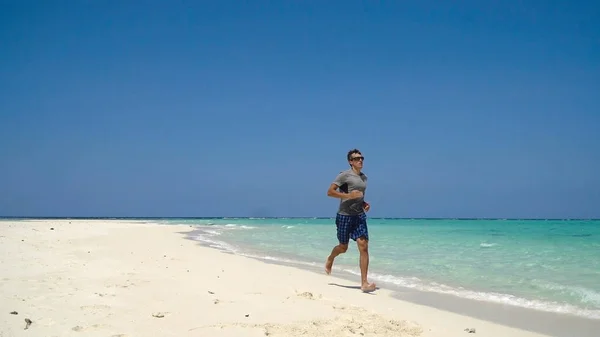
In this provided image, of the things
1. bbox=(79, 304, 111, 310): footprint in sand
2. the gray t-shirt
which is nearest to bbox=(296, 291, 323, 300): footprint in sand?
the gray t-shirt

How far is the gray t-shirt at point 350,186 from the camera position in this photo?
242 inches

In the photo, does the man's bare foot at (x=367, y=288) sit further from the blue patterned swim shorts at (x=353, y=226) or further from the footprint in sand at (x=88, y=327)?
the footprint in sand at (x=88, y=327)

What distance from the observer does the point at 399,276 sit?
745 centimetres

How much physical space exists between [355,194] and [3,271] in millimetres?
4310

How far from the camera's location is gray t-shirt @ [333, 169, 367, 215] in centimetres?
615

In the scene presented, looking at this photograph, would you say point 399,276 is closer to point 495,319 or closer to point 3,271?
point 495,319

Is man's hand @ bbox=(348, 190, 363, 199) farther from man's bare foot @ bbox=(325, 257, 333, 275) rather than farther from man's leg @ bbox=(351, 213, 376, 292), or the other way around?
man's bare foot @ bbox=(325, 257, 333, 275)

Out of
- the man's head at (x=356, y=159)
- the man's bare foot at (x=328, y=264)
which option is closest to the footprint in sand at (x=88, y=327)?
the man's head at (x=356, y=159)

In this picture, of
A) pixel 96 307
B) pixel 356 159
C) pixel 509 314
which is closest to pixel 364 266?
pixel 356 159

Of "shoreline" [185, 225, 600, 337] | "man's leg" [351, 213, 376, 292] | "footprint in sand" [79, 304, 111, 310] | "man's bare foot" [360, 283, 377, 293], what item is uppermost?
"man's leg" [351, 213, 376, 292]

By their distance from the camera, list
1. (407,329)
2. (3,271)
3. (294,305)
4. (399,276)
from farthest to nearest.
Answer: (399,276) < (3,271) < (294,305) < (407,329)

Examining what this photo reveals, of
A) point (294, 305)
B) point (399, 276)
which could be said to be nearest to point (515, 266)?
point (399, 276)

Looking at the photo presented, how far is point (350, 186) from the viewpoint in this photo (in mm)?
6160

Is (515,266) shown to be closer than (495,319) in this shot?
No
